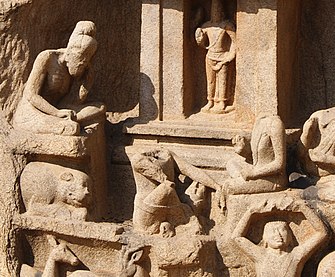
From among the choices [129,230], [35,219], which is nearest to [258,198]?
[129,230]

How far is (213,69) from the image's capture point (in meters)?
11.1

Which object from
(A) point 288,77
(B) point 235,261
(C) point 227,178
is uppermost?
(A) point 288,77

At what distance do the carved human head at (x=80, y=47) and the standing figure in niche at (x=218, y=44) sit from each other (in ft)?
3.11

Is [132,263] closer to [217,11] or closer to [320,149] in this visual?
[320,149]

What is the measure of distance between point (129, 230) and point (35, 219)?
83cm

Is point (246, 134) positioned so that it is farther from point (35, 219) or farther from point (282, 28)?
point (35, 219)

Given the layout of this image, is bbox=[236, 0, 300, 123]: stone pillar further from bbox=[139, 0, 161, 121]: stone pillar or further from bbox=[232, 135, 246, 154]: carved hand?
bbox=[139, 0, 161, 121]: stone pillar

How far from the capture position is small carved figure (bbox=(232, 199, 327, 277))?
33.3 feet

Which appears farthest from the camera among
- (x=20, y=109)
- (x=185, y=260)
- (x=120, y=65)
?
(x=120, y=65)

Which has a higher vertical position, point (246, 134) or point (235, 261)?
point (246, 134)

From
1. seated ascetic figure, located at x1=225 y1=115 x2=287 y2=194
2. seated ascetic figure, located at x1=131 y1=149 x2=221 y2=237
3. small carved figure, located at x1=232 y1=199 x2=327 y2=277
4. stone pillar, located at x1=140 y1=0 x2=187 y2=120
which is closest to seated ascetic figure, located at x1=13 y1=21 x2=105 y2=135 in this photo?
stone pillar, located at x1=140 y1=0 x2=187 y2=120

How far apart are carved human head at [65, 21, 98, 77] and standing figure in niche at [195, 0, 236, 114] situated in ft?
3.11

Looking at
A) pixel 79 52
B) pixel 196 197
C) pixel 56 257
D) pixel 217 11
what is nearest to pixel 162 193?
pixel 196 197

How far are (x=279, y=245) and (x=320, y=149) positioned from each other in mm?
930
